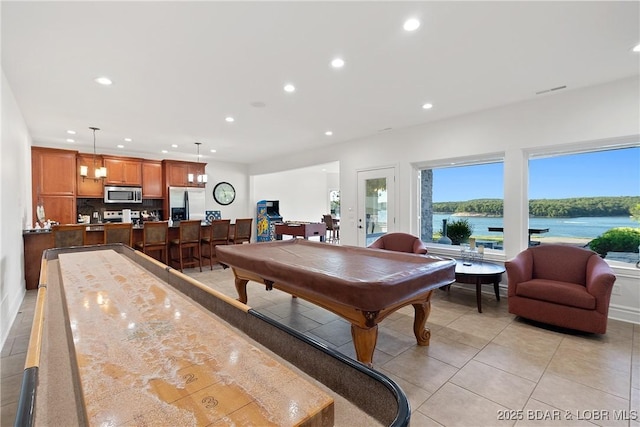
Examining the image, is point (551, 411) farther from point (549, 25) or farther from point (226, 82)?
point (226, 82)

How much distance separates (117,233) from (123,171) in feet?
8.89

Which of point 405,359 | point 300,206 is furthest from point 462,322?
point 300,206

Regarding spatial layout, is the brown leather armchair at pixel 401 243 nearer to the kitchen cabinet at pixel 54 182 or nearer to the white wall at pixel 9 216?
the white wall at pixel 9 216

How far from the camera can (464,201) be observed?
15.7 feet

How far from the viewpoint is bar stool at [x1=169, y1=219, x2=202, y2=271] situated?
5465 millimetres

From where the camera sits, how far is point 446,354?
2.50 metres

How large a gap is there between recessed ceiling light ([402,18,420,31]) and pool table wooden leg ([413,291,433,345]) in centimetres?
222

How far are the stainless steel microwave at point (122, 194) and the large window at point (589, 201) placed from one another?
792 centimetres

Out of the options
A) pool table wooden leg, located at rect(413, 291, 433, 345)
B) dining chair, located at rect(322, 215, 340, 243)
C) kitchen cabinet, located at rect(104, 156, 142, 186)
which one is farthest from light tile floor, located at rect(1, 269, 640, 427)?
dining chair, located at rect(322, 215, 340, 243)

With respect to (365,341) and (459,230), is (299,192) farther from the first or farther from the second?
(365,341)

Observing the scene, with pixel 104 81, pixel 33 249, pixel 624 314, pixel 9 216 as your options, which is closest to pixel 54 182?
pixel 33 249

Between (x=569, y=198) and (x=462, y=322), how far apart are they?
2364 mm

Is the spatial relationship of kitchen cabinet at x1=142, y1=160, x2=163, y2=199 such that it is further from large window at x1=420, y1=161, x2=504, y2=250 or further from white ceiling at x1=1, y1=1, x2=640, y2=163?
large window at x1=420, y1=161, x2=504, y2=250

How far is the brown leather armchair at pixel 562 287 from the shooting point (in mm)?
2736
